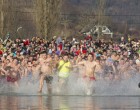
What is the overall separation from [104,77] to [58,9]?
1988 cm

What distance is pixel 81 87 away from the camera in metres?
26.3

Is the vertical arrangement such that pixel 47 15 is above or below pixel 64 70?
above

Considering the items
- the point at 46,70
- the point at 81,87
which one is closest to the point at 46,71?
the point at 46,70

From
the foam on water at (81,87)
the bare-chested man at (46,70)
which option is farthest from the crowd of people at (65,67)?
the foam on water at (81,87)

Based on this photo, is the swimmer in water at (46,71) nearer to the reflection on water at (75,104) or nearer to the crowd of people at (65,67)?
the crowd of people at (65,67)

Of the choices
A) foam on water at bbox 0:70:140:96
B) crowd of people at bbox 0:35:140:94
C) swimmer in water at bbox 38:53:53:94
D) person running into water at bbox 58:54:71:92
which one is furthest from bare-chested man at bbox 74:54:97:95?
swimmer in water at bbox 38:53:53:94

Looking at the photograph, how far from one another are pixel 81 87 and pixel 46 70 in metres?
1.88

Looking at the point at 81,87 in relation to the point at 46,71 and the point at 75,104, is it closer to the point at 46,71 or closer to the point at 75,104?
the point at 46,71

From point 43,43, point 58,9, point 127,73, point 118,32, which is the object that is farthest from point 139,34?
point 127,73

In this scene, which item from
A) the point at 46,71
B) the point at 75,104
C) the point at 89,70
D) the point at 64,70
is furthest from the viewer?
A: the point at 46,71

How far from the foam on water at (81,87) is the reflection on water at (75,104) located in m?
2.42

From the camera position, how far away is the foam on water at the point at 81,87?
85.3ft

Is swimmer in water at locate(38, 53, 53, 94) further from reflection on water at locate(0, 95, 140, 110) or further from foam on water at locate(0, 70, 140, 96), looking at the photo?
reflection on water at locate(0, 95, 140, 110)

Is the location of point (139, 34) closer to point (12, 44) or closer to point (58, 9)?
point (58, 9)
